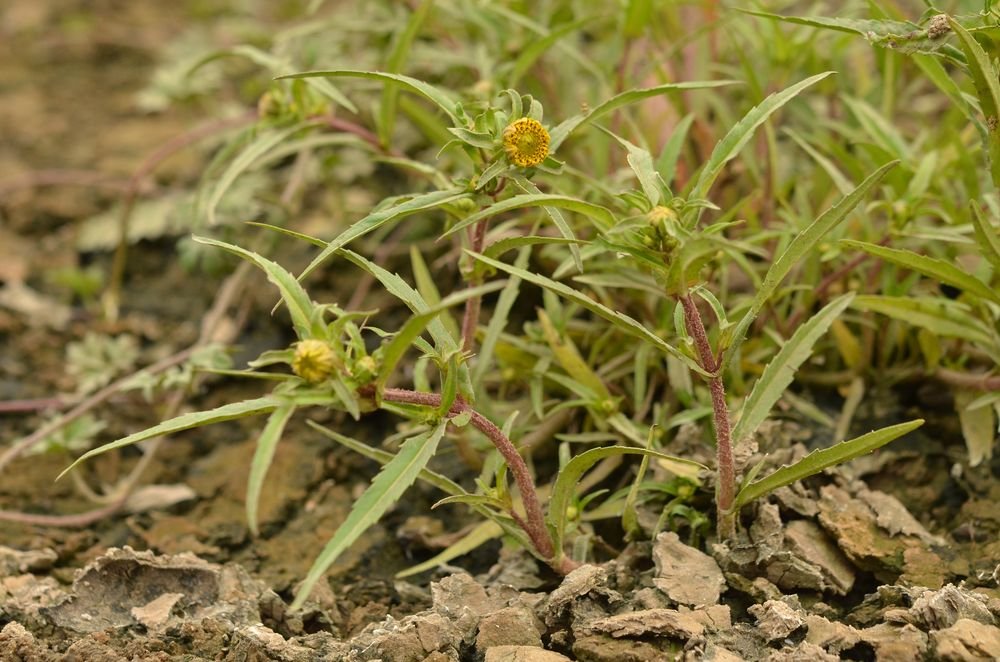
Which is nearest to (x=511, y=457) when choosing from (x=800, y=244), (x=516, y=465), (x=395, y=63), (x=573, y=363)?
(x=516, y=465)

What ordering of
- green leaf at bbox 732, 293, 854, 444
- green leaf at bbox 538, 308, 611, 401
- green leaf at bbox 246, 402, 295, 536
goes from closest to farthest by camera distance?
green leaf at bbox 246, 402, 295, 536 < green leaf at bbox 732, 293, 854, 444 < green leaf at bbox 538, 308, 611, 401

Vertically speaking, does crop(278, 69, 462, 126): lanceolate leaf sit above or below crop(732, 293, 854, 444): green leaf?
above

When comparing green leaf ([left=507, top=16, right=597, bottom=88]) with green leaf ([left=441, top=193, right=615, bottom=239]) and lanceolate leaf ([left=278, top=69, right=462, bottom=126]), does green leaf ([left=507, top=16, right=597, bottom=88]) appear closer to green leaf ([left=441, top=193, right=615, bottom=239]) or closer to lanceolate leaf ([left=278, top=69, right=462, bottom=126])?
lanceolate leaf ([left=278, top=69, right=462, bottom=126])

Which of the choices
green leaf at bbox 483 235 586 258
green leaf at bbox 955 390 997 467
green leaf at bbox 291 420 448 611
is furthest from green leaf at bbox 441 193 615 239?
green leaf at bbox 955 390 997 467

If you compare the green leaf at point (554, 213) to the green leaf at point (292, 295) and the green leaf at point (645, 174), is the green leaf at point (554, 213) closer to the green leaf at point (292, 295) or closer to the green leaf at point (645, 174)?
the green leaf at point (645, 174)

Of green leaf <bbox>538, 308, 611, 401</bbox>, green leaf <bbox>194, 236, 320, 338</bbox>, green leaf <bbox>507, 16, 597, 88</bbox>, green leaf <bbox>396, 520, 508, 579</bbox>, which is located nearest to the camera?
green leaf <bbox>194, 236, 320, 338</bbox>

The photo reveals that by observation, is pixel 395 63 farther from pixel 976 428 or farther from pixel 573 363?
pixel 976 428
